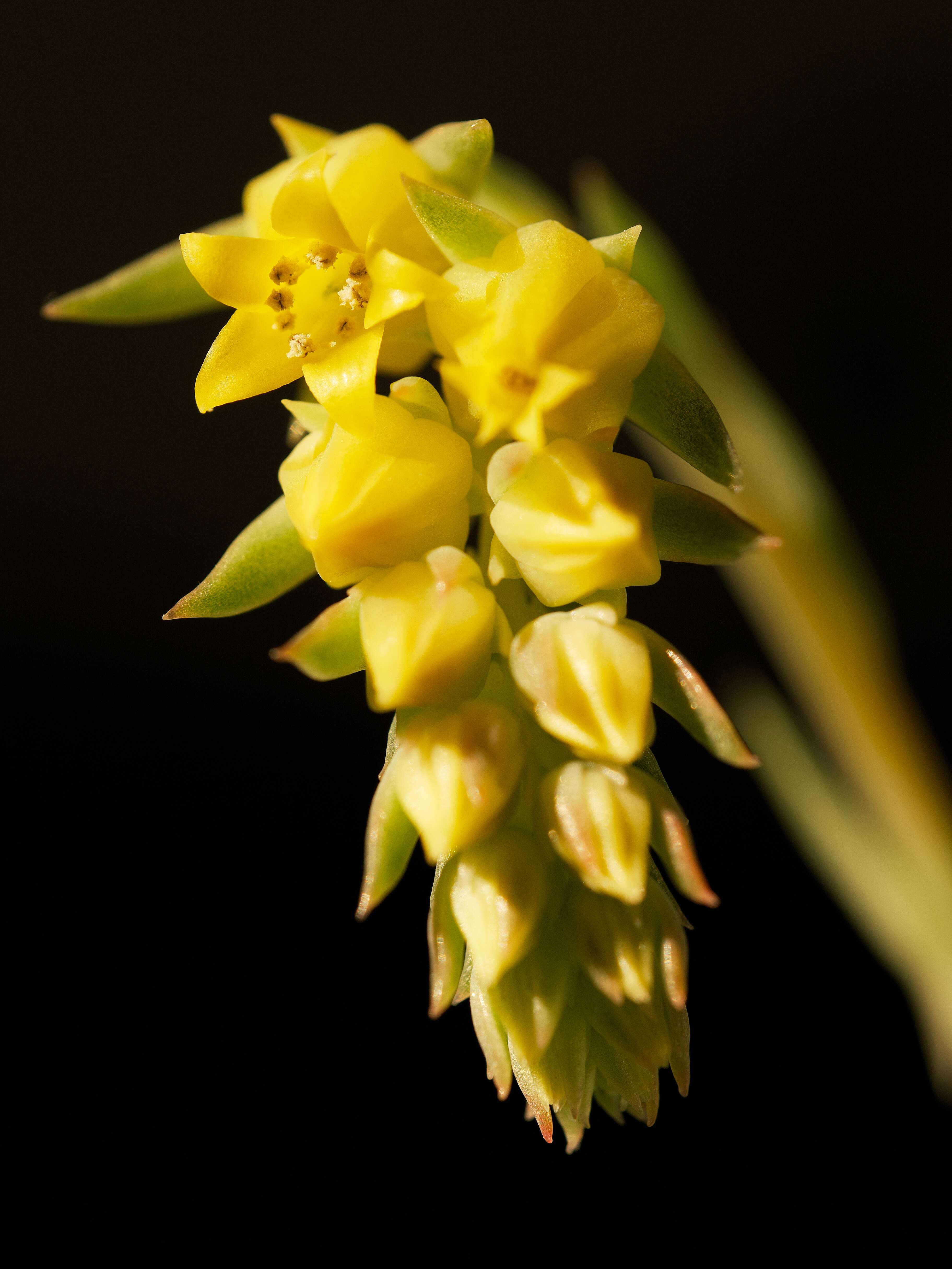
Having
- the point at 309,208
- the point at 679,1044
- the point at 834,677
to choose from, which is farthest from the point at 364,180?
the point at 834,677

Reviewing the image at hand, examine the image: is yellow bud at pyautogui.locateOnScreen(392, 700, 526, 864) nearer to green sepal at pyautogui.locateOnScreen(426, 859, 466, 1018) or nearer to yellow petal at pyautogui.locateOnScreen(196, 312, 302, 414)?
green sepal at pyautogui.locateOnScreen(426, 859, 466, 1018)

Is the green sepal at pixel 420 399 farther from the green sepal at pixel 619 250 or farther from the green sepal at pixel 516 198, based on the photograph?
the green sepal at pixel 516 198

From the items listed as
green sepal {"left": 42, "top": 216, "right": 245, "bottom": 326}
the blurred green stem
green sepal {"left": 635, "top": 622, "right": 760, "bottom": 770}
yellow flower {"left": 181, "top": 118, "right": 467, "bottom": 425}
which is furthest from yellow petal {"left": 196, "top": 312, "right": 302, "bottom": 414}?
the blurred green stem

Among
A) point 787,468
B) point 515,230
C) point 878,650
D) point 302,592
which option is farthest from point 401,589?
point 302,592

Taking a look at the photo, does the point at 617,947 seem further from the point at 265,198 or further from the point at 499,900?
the point at 265,198

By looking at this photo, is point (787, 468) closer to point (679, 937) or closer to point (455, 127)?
point (455, 127)
